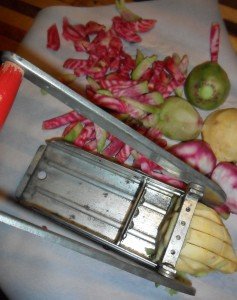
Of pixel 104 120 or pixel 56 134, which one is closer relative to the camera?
pixel 104 120

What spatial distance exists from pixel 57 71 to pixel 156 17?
13.0 inches

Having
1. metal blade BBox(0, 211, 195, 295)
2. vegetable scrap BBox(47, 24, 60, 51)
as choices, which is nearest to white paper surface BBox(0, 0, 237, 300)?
vegetable scrap BBox(47, 24, 60, 51)

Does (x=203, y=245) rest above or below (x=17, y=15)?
below

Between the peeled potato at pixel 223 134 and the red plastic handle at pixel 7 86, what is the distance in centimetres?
56

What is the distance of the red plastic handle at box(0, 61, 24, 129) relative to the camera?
0.49 m

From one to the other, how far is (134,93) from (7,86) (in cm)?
53

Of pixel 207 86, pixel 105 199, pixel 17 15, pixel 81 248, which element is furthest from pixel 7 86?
pixel 17 15

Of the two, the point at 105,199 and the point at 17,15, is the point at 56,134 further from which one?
the point at 17,15

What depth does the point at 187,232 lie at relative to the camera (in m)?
0.73

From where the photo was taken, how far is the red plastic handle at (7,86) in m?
0.49

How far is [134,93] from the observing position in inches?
38.5

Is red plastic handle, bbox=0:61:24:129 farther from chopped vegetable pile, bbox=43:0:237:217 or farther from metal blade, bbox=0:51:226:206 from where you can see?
chopped vegetable pile, bbox=43:0:237:217

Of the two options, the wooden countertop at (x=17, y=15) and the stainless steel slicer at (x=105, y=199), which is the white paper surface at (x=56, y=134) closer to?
the stainless steel slicer at (x=105, y=199)

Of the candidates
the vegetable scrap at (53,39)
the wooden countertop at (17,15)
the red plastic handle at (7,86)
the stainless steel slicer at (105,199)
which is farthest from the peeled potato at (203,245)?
the wooden countertop at (17,15)
